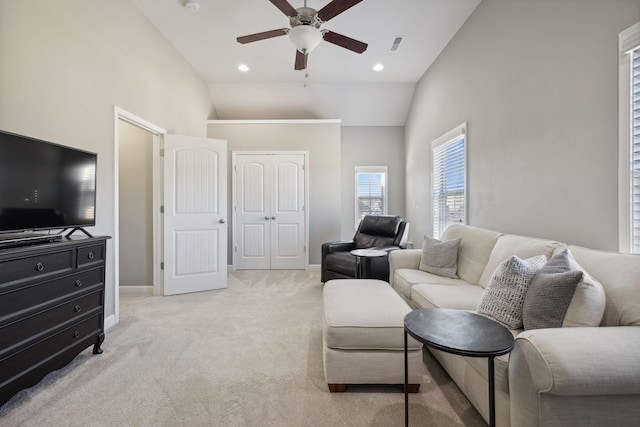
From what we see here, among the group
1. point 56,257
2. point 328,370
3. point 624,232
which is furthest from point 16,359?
point 624,232

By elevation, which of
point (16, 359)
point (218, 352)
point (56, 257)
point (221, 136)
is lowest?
point (218, 352)

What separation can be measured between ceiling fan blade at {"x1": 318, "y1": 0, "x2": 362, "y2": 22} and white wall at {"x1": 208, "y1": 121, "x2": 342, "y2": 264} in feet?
8.61

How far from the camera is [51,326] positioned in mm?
1659

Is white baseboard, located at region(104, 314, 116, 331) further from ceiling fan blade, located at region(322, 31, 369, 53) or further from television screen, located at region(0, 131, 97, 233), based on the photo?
ceiling fan blade, located at region(322, 31, 369, 53)

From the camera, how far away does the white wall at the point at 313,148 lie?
4871 mm

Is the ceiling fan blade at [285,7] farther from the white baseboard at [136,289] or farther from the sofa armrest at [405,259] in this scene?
the white baseboard at [136,289]

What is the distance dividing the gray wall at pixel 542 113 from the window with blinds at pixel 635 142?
0.27ft

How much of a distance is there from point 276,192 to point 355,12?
284cm

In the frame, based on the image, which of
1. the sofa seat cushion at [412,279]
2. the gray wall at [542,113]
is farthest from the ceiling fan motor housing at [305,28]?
the sofa seat cushion at [412,279]

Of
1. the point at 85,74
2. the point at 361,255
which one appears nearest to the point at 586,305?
the point at 361,255

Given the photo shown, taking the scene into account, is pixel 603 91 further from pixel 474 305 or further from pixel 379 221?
pixel 379 221

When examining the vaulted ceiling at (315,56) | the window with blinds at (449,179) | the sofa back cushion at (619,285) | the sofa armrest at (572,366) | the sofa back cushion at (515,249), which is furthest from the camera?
the window with blinds at (449,179)

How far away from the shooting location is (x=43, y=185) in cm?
175

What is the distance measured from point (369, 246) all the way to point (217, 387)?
2.72 m
